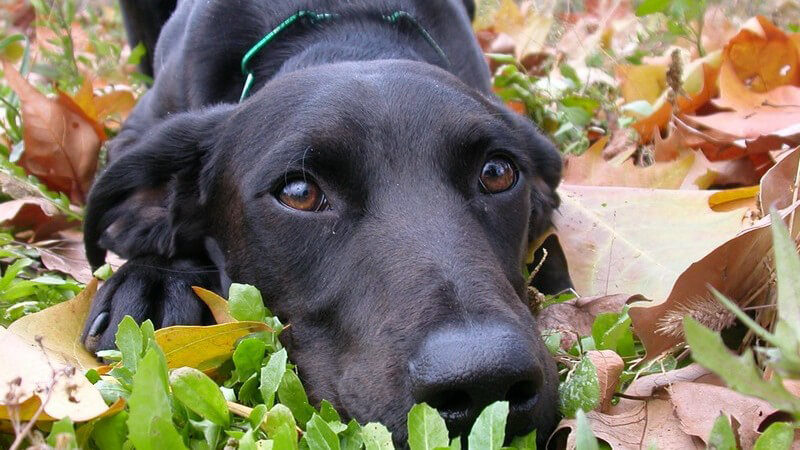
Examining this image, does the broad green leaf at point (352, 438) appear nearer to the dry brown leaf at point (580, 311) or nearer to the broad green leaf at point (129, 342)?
the broad green leaf at point (129, 342)

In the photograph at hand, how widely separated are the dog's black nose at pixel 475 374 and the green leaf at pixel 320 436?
18 centimetres

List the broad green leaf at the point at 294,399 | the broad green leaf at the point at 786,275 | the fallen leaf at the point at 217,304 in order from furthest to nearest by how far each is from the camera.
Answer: the fallen leaf at the point at 217,304 < the broad green leaf at the point at 294,399 < the broad green leaf at the point at 786,275

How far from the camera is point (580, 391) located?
188cm

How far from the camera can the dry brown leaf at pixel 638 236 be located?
251 cm

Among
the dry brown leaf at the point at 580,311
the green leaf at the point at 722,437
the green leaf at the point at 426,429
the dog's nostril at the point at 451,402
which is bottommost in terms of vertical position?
the dry brown leaf at the point at 580,311

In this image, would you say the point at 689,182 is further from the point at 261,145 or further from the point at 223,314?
the point at 223,314

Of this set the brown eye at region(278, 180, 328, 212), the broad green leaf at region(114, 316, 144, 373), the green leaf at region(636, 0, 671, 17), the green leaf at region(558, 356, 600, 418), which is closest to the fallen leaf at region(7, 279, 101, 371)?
the broad green leaf at region(114, 316, 144, 373)

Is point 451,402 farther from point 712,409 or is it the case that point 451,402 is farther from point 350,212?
point 350,212

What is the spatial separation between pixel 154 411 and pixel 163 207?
152 cm

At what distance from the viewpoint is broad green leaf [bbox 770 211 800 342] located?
4.14 ft

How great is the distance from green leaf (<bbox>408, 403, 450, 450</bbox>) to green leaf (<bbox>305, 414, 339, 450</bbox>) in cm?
15

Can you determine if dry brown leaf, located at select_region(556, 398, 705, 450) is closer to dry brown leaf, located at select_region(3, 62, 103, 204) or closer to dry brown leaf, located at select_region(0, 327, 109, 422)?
dry brown leaf, located at select_region(0, 327, 109, 422)

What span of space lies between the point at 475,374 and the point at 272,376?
47cm

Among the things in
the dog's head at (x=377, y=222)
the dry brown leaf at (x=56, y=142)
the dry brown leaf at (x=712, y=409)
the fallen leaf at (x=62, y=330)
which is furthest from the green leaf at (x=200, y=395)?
the dry brown leaf at (x=56, y=142)
